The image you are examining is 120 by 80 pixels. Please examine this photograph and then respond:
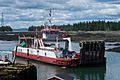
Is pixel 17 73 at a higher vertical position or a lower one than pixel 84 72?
higher

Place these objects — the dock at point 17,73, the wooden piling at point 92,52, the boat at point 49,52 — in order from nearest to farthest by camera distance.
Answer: the dock at point 17,73 < the boat at point 49,52 < the wooden piling at point 92,52

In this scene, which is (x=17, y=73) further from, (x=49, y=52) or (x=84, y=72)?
(x=49, y=52)

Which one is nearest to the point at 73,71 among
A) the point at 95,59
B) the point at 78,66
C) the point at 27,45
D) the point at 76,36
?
the point at 78,66

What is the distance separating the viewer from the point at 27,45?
80875mm

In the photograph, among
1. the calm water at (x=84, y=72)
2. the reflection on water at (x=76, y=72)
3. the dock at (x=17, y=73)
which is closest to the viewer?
the dock at (x=17, y=73)

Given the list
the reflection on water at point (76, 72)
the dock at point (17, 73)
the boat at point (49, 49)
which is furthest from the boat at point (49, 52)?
the dock at point (17, 73)

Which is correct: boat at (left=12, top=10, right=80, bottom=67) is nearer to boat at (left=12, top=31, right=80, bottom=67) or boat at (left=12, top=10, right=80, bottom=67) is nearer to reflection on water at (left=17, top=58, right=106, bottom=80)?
boat at (left=12, top=31, right=80, bottom=67)

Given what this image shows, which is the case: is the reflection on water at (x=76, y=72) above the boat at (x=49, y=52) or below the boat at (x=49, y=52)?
below

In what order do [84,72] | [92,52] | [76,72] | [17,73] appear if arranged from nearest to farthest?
[17,73] < [76,72] < [84,72] < [92,52]

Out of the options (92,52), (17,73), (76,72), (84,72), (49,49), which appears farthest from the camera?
(49,49)

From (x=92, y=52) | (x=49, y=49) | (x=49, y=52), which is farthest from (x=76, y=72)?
(x=49, y=49)

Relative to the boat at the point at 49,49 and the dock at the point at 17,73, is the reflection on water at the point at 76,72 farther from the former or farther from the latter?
the dock at the point at 17,73

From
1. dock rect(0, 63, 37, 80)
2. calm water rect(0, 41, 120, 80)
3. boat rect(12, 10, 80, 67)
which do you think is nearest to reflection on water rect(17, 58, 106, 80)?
calm water rect(0, 41, 120, 80)

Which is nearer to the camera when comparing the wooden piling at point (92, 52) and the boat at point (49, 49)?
the boat at point (49, 49)
